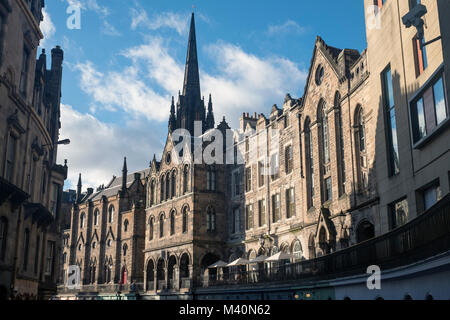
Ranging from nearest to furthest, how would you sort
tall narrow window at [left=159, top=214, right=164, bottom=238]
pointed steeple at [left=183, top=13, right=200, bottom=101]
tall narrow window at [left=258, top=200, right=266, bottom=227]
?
tall narrow window at [left=258, top=200, right=266, bottom=227], tall narrow window at [left=159, top=214, right=164, bottom=238], pointed steeple at [left=183, top=13, right=200, bottom=101]

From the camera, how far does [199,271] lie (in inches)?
1917

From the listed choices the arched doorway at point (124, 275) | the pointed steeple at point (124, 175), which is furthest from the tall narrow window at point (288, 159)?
the pointed steeple at point (124, 175)

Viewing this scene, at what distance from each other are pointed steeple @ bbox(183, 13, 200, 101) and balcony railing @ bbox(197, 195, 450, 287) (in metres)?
59.3

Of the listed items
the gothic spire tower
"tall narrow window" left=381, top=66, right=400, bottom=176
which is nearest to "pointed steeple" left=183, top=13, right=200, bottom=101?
the gothic spire tower

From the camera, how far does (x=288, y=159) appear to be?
41031 mm

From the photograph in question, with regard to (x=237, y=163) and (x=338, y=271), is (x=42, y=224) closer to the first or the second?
(x=338, y=271)

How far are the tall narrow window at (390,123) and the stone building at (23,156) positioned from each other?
56.3ft

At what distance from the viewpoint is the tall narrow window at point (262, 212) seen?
145ft

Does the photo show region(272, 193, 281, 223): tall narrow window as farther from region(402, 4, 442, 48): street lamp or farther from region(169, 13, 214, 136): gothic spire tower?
region(169, 13, 214, 136): gothic spire tower

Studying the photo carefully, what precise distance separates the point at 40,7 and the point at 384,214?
869 inches

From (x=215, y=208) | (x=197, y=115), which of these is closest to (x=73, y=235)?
(x=197, y=115)

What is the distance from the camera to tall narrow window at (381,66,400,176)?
24411 millimetres

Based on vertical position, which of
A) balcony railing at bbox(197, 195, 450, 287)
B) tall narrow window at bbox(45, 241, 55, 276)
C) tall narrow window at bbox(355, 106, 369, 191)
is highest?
tall narrow window at bbox(355, 106, 369, 191)

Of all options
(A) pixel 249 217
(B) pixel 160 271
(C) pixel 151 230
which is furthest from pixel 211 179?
(B) pixel 160 271
